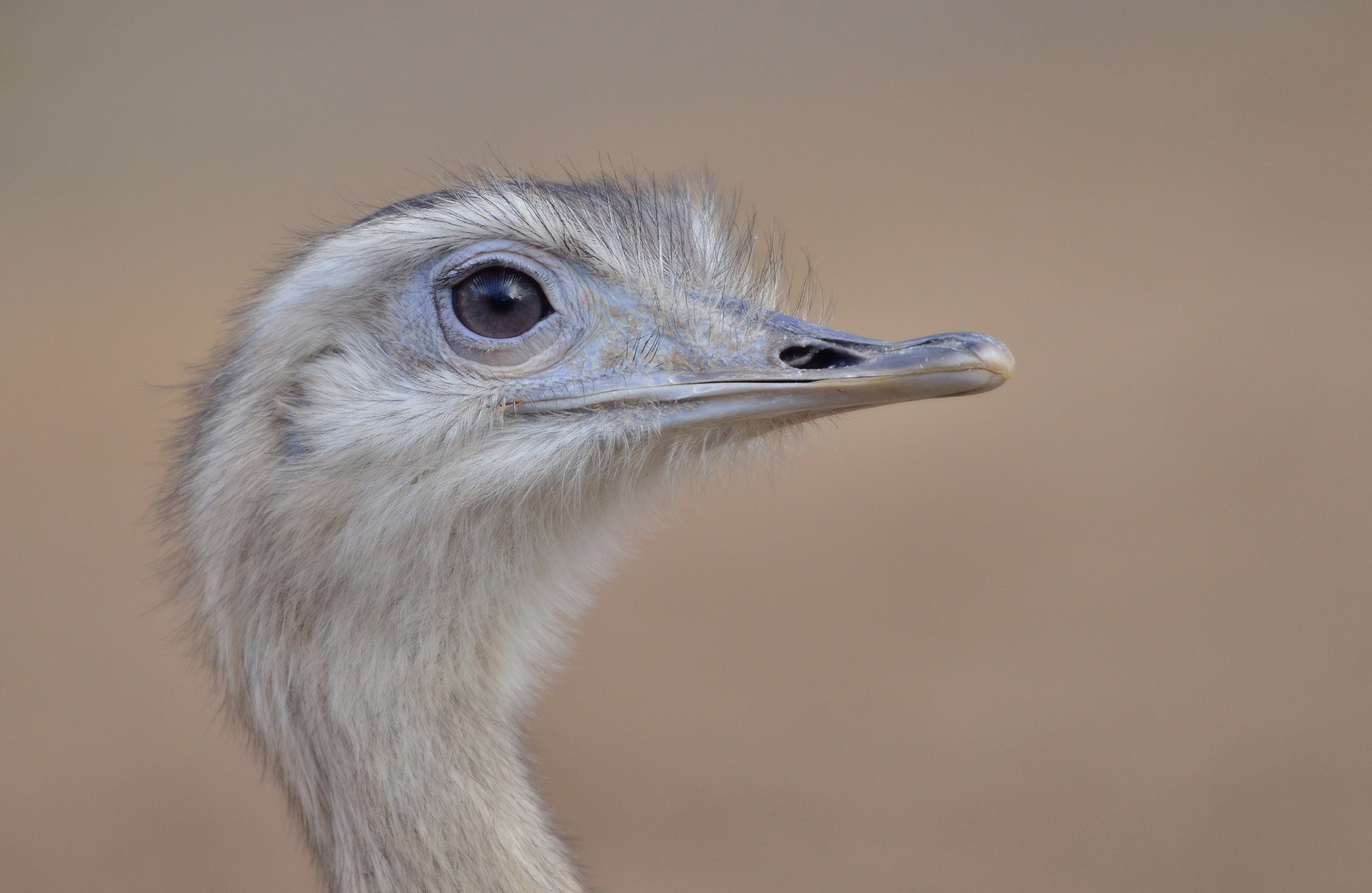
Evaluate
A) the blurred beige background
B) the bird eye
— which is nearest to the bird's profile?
the bird eye

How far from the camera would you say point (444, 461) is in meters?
0.86

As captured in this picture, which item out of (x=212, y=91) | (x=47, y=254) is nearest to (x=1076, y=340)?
(x=212, y=91)

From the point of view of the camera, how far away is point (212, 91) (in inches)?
109

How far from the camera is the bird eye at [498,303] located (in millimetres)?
903

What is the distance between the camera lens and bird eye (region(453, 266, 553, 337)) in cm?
90

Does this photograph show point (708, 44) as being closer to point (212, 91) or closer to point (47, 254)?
point (212, 91)

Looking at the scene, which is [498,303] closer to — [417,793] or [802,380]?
[802,380]

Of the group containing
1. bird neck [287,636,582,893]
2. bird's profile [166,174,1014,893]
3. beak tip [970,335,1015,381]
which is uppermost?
beak tip [970,335,1015,381]

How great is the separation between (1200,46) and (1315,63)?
0.89ft

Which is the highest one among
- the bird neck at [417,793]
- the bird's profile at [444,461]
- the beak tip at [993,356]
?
the beak tip at [993,356]

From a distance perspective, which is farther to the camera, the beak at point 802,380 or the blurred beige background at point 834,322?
the blurred beige background at point 834,322

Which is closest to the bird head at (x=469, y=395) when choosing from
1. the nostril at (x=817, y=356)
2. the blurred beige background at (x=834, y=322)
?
the nostril at (x=817, y=356)

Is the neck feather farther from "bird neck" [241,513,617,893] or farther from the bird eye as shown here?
the bird eye

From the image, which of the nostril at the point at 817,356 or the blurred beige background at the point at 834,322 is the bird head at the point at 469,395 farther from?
the blurred beige background at the point at 834,322
